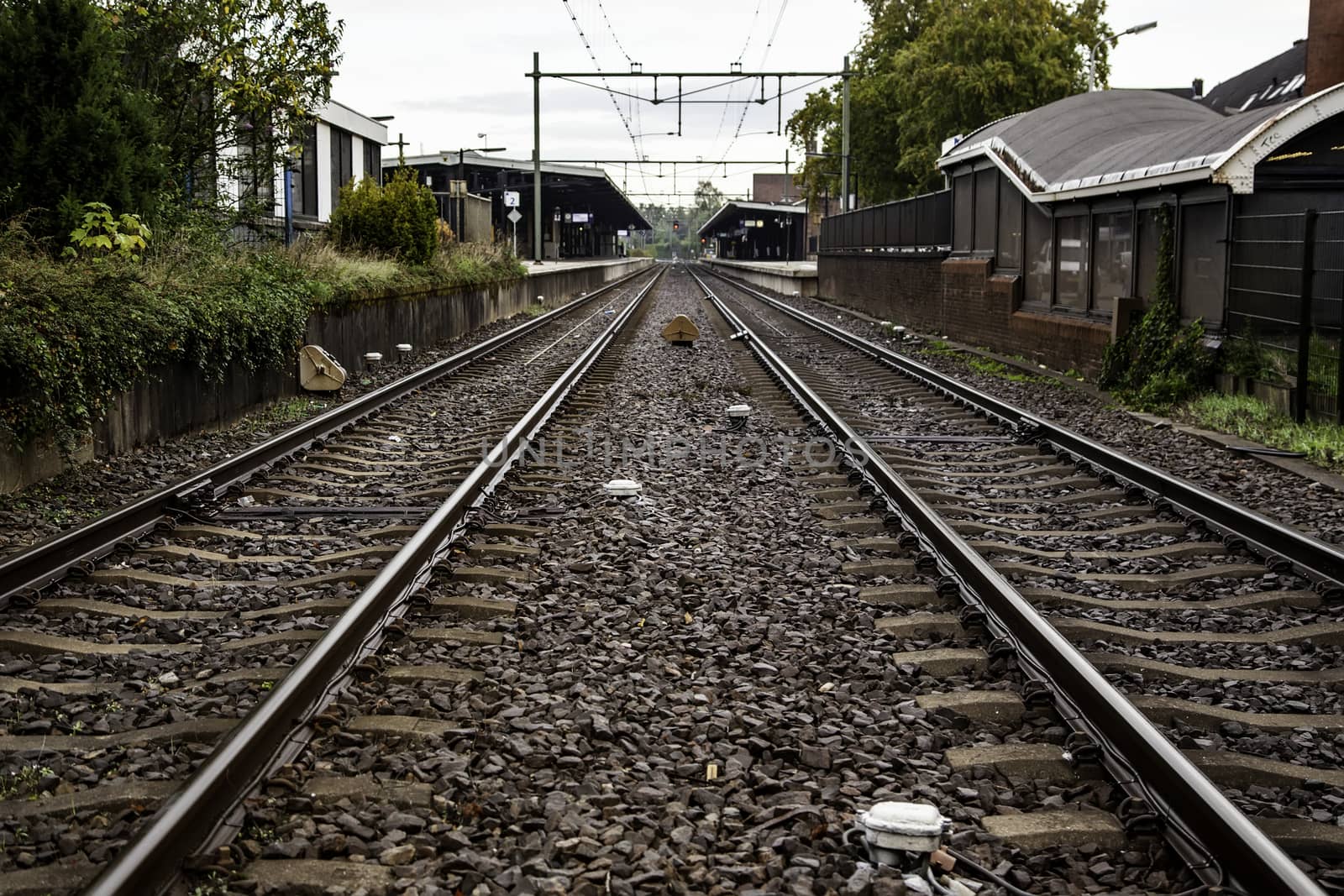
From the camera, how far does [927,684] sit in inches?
195

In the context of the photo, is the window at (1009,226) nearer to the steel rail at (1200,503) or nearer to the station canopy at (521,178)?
the steel rail at (1200,503)

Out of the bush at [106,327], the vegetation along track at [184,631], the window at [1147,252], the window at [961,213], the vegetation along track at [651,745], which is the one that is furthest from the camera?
the window at [961,213]

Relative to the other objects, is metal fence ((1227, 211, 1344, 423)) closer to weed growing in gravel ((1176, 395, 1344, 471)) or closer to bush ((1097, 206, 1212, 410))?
weed growing in gravel ((1176, 395, 1344, 471))

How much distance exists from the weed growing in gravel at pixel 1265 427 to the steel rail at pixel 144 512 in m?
7.90

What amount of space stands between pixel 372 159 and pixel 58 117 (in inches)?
1261

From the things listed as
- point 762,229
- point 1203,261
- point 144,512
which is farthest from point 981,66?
point 762,229

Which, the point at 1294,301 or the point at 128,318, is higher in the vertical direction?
the point at 1294,301

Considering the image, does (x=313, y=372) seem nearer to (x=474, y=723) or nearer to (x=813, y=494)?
(x=813, y=494)

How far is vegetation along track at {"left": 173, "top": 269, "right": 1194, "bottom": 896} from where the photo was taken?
139 inches

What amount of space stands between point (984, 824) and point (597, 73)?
109 feet

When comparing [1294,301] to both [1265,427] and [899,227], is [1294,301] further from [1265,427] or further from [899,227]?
[899,227]

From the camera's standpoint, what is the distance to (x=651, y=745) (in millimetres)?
4395

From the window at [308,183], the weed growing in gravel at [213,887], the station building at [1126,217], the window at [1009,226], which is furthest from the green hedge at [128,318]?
the window at [308,183]

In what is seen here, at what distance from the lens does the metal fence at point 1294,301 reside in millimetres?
11742
